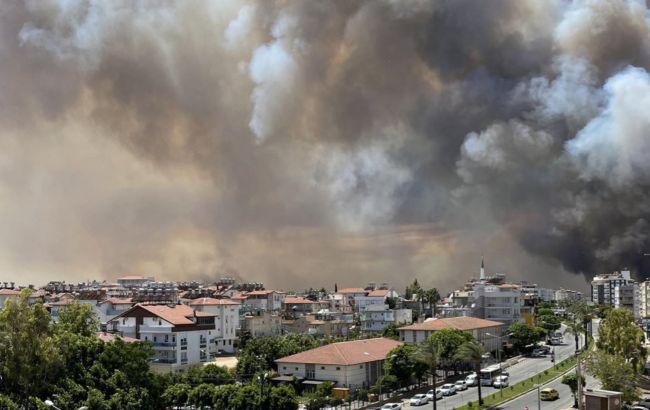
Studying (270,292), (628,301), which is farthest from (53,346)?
(628,301)

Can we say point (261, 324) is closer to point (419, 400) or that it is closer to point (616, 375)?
point (419, 400)

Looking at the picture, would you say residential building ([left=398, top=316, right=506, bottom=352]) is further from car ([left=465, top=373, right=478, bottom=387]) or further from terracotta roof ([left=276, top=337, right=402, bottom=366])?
car ([left=465, top=373, right=478, bottom=387])

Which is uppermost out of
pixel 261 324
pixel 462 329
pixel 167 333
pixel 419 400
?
pixel 167 333

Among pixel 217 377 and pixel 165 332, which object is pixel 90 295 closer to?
pixel 165 332

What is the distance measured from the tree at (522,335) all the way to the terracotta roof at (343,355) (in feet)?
67.6

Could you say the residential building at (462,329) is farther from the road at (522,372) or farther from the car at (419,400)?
the car at (419,400)

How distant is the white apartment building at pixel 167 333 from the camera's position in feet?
236

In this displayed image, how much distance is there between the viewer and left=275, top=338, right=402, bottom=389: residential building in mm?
63219

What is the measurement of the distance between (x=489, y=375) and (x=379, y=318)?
151 feet

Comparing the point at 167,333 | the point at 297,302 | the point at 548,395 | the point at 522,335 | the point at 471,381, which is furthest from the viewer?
the point at 297,302

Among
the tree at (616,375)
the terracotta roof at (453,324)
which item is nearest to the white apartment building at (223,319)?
the terracotta roof at (453,324)

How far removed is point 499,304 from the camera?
340 feet

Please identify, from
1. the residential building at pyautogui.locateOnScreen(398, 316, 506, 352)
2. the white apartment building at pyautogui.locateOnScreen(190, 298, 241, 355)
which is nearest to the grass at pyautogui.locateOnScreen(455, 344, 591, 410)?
the residential building at pyautogui.locateOnScreen(398, 316, 506, 352)

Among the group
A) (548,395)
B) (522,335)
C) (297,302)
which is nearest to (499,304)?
(522,335)
